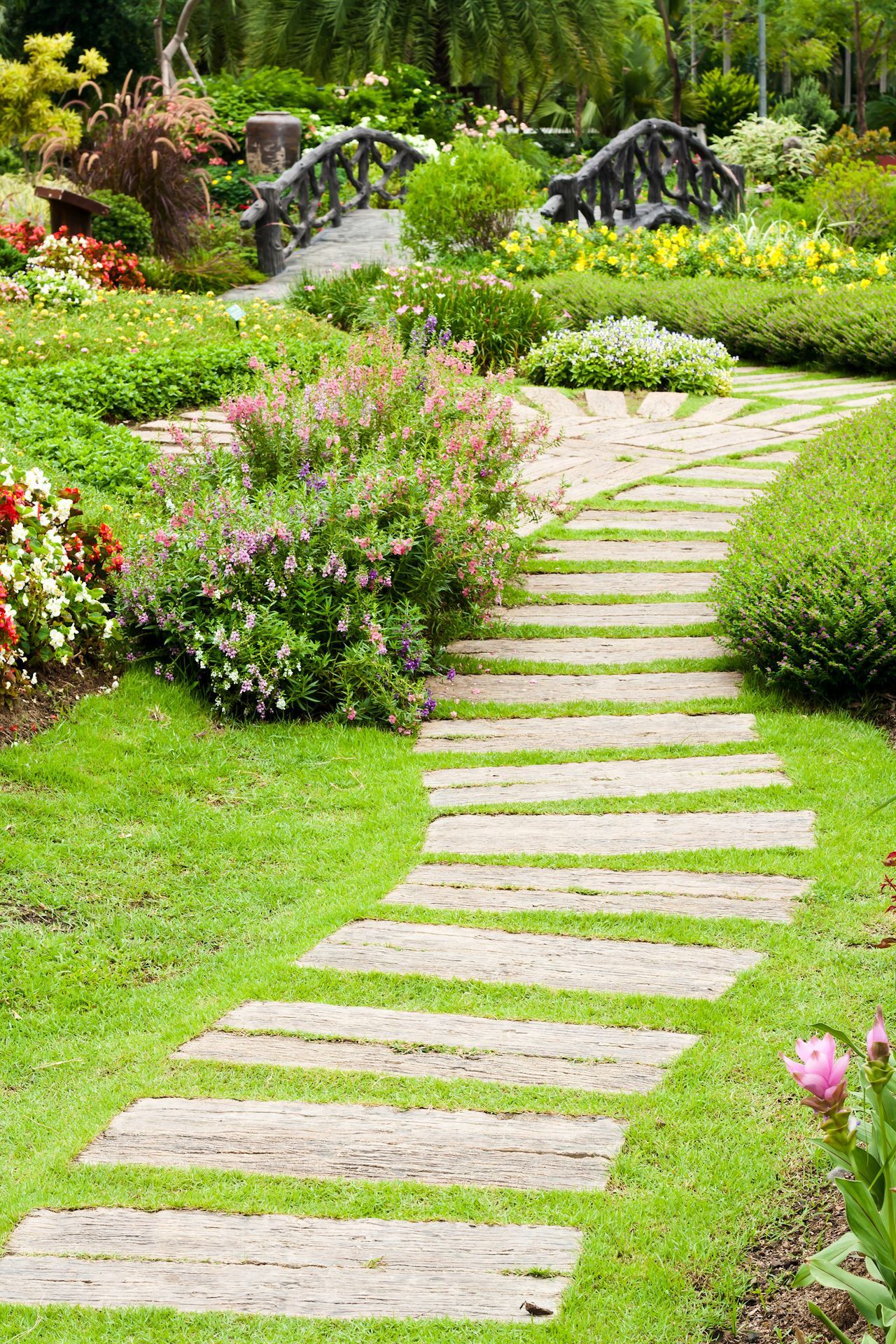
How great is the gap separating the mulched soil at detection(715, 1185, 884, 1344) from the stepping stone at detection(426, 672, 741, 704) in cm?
283

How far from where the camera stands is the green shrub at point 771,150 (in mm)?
27906

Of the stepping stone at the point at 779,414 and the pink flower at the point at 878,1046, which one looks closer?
the pink flower at the point at 878,1046

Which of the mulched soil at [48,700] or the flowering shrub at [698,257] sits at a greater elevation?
the flowering shrub at [698,257]

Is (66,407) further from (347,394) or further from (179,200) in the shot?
(179,200)

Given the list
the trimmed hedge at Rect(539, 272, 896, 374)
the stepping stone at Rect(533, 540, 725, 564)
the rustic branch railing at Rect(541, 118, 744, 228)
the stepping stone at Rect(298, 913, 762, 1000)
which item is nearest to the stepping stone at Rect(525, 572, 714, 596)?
the stepping stone at Rect(533, 540, 725, 564)

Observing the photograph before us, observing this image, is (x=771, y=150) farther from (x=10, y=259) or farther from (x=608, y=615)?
(x=608, y=615)

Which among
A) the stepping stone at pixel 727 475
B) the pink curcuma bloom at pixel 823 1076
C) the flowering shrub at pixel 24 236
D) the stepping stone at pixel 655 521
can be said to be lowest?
the stepping stone at pixel 655 521

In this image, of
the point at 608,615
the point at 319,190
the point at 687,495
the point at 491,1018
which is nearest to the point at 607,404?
the point at 687,495

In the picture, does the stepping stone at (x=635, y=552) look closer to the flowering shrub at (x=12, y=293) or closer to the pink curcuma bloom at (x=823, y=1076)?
the pink curcuma bloom at (x=823, y=1076)

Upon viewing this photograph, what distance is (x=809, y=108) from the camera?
36.5m

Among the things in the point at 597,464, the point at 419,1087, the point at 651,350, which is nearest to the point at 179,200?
the point at 651,350

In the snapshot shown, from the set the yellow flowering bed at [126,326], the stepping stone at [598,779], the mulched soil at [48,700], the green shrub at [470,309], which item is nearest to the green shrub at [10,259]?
the yellow flowering bed at [126,326]

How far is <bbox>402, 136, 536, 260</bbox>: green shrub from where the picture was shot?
13.2 meters

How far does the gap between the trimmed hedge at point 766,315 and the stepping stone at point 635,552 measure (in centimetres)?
474
